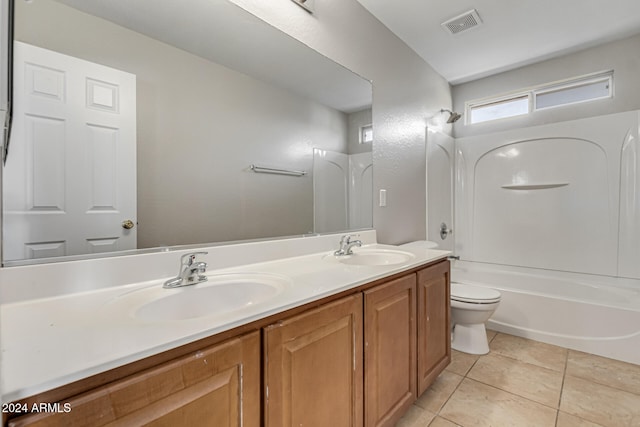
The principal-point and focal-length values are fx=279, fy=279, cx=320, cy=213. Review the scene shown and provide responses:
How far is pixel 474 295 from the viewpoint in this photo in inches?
81.3

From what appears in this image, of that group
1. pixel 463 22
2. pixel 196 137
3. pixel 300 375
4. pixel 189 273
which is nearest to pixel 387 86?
pixel 463 22

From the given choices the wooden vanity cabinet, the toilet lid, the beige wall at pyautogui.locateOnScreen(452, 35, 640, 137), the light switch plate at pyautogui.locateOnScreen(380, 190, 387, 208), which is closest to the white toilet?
the toilet lid

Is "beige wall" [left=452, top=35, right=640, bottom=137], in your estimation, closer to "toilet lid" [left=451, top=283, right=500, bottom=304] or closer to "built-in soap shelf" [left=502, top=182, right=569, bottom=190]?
"built-in soap shelf" [left=502, top=182, right=569, bottom=190]

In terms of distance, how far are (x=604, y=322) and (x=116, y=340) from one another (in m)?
2.90

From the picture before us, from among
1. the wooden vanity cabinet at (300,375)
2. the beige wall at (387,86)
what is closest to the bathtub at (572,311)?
the beige wall at (387,86)

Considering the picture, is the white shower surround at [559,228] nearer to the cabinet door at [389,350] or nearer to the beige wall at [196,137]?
the cabinet door at [389,350]

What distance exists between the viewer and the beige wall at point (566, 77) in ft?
7.83

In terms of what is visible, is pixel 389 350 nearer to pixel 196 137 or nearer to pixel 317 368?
pixel 317 368

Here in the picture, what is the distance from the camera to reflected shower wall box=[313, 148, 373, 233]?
1722 millimetres

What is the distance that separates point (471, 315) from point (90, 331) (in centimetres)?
220

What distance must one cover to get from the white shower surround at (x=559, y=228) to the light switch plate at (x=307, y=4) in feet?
7.82

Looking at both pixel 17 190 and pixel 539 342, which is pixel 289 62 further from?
pixel 539 342

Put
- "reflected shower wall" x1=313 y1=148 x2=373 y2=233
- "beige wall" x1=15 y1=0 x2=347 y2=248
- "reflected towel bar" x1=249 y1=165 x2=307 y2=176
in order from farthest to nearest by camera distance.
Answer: "reflected shower wall" x1=313 y1=148 x2=373 y2=233
"reflected towel bar" x1=249 y1=165 x2=307 y2=176
"beige wall" x1=15 y1=0 x2=347 y2=248

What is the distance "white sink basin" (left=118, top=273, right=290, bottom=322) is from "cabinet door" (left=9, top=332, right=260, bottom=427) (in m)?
0.18
